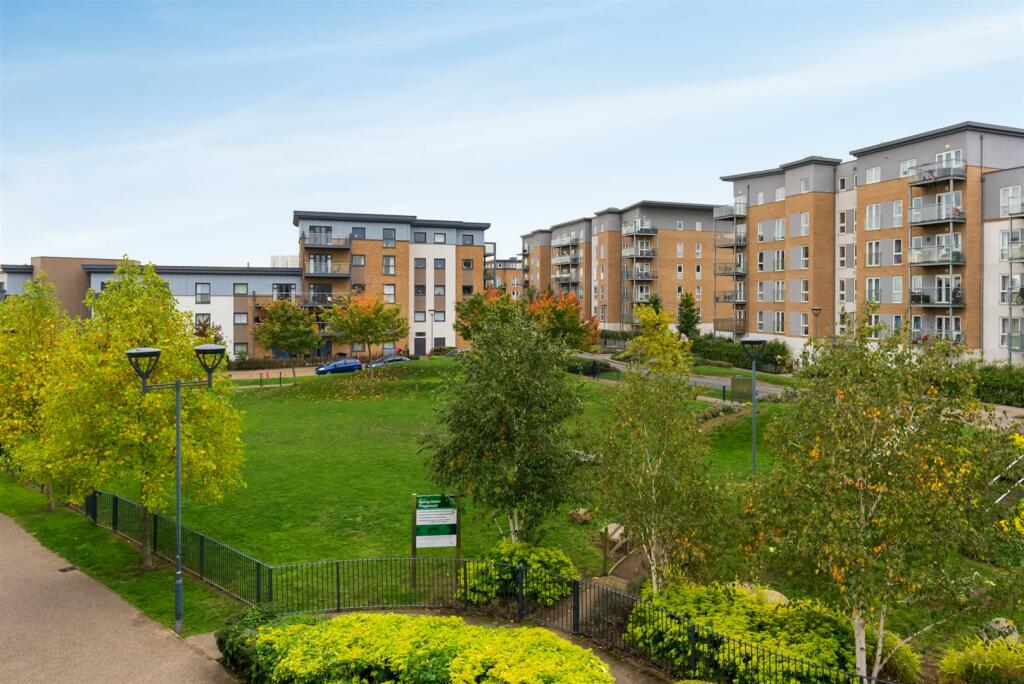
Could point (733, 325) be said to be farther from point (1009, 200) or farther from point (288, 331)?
point (288, 331)

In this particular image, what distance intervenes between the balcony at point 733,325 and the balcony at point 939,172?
816 inches

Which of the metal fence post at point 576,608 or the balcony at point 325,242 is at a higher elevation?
the balcony at point 325,242

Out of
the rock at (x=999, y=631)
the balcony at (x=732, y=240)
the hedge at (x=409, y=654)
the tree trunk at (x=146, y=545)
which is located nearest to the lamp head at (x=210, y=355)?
the tree trunk at (x=146, y=545)

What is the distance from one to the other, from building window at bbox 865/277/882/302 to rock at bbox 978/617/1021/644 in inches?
1669

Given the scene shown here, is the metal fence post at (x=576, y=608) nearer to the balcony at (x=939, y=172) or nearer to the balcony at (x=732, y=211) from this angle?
the balcony at (x=939, y=172)

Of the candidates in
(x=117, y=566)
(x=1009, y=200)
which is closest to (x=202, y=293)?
(x=117, y=566)

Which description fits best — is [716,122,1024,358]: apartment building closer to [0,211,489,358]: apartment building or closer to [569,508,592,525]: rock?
[569,508,592,525]: rock

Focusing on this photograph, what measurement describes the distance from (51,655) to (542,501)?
35.8 ft

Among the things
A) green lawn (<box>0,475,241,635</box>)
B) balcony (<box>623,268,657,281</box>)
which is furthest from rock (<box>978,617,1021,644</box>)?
balcony (<box>623,268,657,281</box>)

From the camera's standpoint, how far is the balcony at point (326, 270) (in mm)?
76688

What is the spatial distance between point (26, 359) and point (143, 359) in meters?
10.9

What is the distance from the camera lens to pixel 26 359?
26.1 m

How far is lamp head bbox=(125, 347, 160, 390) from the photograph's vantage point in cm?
1634

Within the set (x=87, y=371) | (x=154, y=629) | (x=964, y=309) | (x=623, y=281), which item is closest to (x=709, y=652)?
(x=154, y=629)
